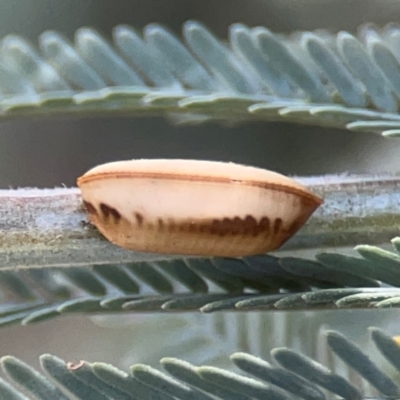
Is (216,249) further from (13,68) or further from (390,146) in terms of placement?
(390,146)

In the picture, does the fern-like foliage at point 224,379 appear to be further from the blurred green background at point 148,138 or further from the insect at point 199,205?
the blurred green background at point 148,138

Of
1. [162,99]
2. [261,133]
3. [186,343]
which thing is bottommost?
[186,343]

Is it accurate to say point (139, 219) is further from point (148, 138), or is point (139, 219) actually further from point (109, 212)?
point (148, 138)

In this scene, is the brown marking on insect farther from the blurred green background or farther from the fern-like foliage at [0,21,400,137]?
the blurred green background

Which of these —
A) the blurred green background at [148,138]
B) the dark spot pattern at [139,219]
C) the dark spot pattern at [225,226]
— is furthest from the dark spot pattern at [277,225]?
the blurred green background at [148,138]

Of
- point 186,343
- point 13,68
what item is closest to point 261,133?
point 186,343

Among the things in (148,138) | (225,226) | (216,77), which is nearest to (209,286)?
(225,226)
